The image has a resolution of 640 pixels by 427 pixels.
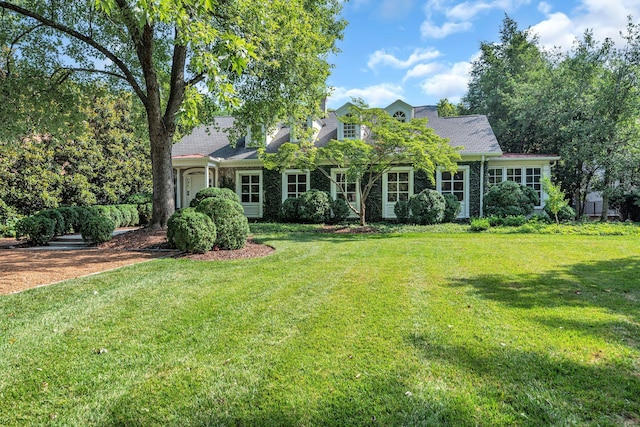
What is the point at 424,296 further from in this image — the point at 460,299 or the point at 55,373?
the point at 55,373

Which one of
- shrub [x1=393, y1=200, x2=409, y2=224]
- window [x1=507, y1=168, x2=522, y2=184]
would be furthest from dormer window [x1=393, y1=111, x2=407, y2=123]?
window [x1=507, y1=168, x2=522, y2=184]

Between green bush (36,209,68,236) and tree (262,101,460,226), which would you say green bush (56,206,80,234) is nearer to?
green bush (36,209,68,236)

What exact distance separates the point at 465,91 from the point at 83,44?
1015 inches

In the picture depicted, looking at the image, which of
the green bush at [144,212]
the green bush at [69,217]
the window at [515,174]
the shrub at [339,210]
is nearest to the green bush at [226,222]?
the green bush at [69,217]

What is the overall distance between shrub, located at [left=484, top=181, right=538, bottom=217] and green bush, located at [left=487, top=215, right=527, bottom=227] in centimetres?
47

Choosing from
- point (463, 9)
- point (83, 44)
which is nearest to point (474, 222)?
point (463, 9)

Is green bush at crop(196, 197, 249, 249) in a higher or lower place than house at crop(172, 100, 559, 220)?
lower

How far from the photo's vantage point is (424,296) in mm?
4383

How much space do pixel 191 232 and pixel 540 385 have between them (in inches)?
258

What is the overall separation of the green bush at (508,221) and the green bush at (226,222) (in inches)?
366

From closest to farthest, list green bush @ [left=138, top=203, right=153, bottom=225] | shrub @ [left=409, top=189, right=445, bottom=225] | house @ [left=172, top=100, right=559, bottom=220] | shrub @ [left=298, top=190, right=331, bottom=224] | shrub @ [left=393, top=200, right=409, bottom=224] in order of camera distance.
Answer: shrub @ [left=409, top=189, right=445, bottom=225] → shrub @ [left=393, top=200, right=409, bottom=224] → shrub @ [left=298, top=190, right=331, bottom=224] → house @ [left=172, top=100, right=559, bottom=220] → green bush @ [left=138, top=203, right=153, bottom=225]

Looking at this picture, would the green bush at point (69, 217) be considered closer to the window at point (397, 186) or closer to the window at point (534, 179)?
the window at point (397, 186)

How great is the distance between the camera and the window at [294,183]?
55.7ft

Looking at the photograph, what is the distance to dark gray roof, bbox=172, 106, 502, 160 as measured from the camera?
1605cm
